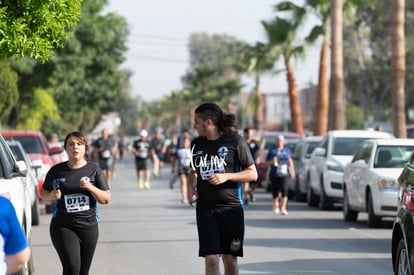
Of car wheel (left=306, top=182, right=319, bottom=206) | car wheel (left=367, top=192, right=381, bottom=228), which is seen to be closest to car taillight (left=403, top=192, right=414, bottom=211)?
car wheel (left=367, top=192, right=381, bottom=228)

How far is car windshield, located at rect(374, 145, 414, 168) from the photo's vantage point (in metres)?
19.3

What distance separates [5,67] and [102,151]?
34.9ft

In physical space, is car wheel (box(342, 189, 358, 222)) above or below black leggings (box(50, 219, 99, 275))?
below

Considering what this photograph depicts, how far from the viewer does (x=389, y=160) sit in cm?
1941

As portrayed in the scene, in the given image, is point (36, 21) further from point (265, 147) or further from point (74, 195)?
point (265, 147)

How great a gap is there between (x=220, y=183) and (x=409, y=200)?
1.64 metres

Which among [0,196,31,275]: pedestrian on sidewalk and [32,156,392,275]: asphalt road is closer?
[0,196,31,275]: pedestrian on sidewalk

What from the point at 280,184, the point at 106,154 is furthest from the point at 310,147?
the point at 280,184

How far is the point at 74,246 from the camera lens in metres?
9.10

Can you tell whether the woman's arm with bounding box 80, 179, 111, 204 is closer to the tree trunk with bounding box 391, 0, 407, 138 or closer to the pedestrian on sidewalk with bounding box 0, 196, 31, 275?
the pedestrian on sidewalk with bounding box 0, 196, 31, 275

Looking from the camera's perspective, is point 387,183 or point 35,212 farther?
point 35,212

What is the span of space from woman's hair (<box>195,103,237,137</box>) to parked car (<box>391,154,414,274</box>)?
5.27 ft

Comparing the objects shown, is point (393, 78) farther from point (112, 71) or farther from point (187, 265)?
point (112, 71)

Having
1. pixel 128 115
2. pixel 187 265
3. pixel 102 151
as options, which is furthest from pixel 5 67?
pixel 128 115
